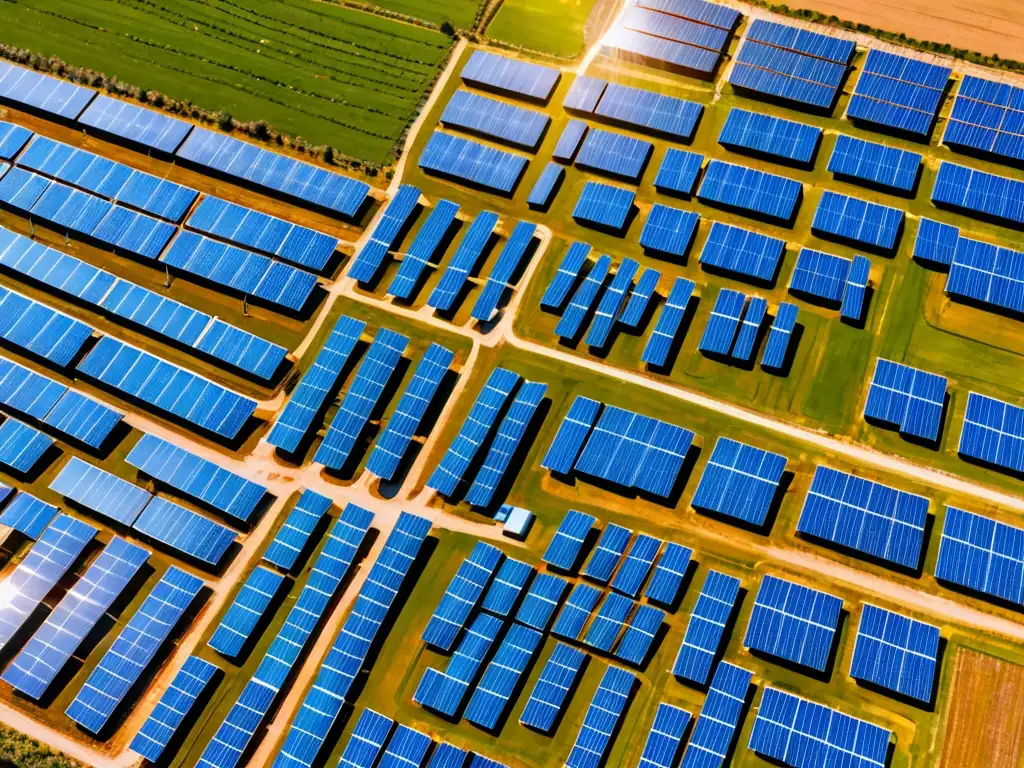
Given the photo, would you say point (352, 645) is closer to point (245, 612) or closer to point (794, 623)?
point (245, 612)

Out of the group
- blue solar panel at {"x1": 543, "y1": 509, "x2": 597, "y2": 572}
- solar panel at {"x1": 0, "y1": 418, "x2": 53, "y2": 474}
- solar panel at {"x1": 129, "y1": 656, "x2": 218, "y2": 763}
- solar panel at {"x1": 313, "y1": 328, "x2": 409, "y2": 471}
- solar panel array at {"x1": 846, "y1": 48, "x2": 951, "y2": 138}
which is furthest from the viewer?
solar panel array at {"x1": 846, "y1": 48, "x2": 951, "y2": 138}

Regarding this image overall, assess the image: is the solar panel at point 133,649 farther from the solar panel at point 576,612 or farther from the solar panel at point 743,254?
the solar panel at point 743,254

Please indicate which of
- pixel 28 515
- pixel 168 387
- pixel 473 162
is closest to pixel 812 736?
pixel 473 162

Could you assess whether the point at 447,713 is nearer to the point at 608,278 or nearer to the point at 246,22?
the point at 608,278

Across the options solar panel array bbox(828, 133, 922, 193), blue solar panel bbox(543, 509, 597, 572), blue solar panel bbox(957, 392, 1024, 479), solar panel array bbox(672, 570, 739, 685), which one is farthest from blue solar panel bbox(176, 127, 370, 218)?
blue solar panel bbox(957, 392, 1024, 479)

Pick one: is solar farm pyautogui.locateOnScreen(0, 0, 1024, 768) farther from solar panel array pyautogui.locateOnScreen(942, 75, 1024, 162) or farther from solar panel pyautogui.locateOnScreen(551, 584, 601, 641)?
solar panel array pyautogui.locateOnScreen(942, 75, 1024, 162)

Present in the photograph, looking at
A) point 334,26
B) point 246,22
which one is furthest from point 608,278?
point 246,22
